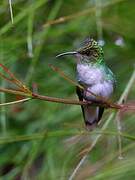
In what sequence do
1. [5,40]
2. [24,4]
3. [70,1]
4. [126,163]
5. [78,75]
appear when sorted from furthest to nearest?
[70,1], [24,4], [5,40], [126,163], [78,75]

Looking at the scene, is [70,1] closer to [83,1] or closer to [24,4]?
[83,1]

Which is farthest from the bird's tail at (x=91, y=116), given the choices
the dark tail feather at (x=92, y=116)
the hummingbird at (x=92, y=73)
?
the hummingbird at (x=92, y=73)

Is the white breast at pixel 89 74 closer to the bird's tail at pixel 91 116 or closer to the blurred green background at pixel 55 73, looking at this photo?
the bird's tail at pixel 91 116

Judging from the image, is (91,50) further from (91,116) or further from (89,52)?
(91,116)

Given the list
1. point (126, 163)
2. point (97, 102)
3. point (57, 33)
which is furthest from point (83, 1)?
point (97, 102)

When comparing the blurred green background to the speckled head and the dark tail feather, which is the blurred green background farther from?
the speckled head

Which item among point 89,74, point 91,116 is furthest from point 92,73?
point 91,116
